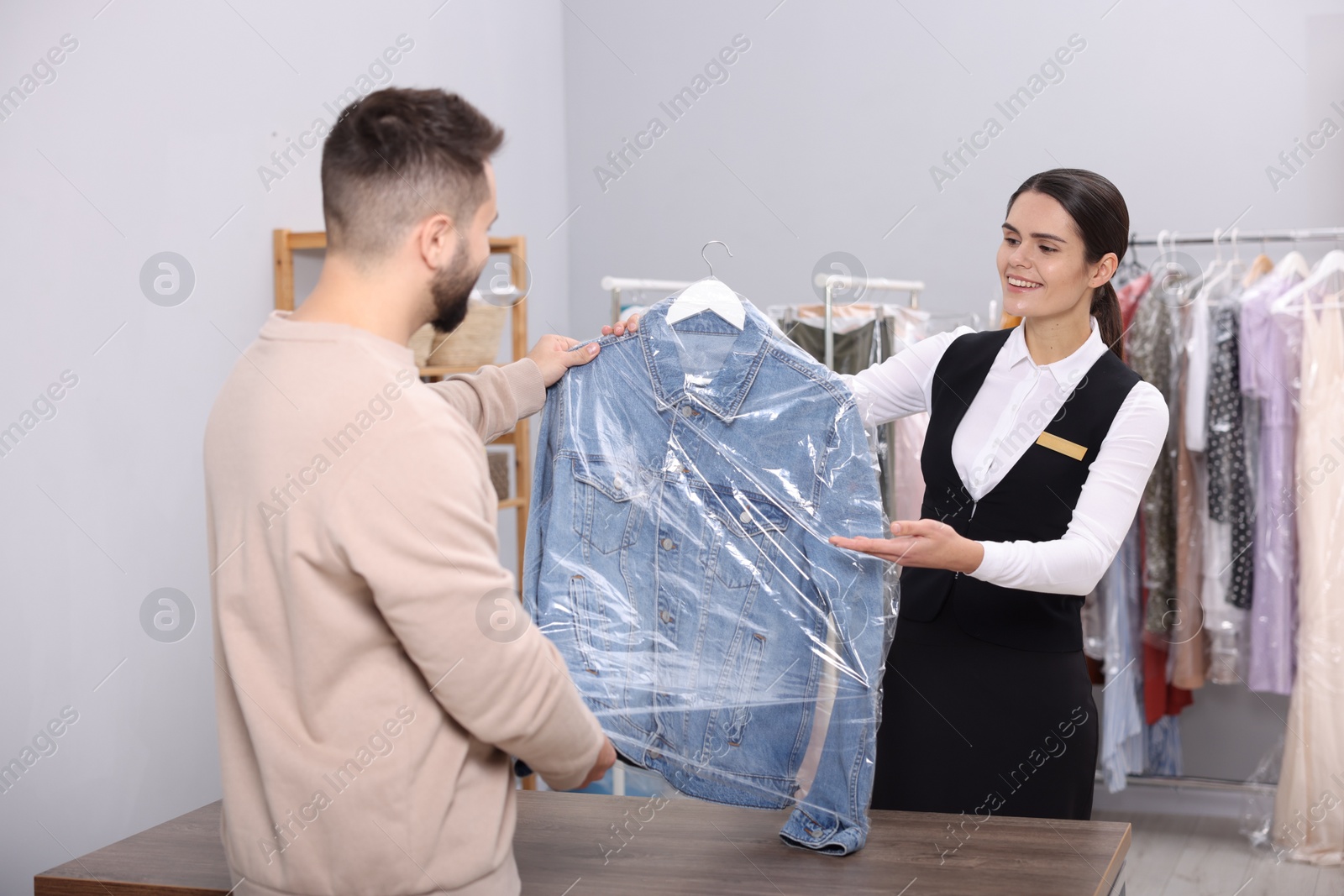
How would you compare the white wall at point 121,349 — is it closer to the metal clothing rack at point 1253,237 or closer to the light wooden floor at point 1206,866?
the metal clothing rack at point 1253,237

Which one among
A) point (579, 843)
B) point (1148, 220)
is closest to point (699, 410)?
point (579, 843)

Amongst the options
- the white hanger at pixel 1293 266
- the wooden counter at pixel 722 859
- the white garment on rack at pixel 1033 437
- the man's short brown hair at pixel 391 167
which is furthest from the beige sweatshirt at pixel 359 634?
the white hanger at pixel 1293 266

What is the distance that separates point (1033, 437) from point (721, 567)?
1.93ft

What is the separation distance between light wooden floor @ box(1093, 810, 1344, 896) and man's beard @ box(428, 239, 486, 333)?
2548 mm

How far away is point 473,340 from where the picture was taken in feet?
9.09

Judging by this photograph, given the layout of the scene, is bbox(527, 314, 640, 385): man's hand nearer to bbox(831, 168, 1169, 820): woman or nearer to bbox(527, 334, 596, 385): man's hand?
bbox(527, 334, 596, 385): man's hand

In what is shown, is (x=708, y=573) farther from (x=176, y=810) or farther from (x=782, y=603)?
(x=176, y=810)

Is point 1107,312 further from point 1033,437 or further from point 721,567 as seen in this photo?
point 721,567

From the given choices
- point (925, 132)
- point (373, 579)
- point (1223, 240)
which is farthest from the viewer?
point (925, 132)

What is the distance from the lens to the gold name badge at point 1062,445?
1.78 meters

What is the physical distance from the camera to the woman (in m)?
1.79

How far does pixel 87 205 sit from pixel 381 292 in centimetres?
133

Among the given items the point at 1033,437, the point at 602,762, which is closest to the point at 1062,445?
the point at 1033,437

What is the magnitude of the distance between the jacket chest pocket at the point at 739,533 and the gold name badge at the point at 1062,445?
505 millimetres
